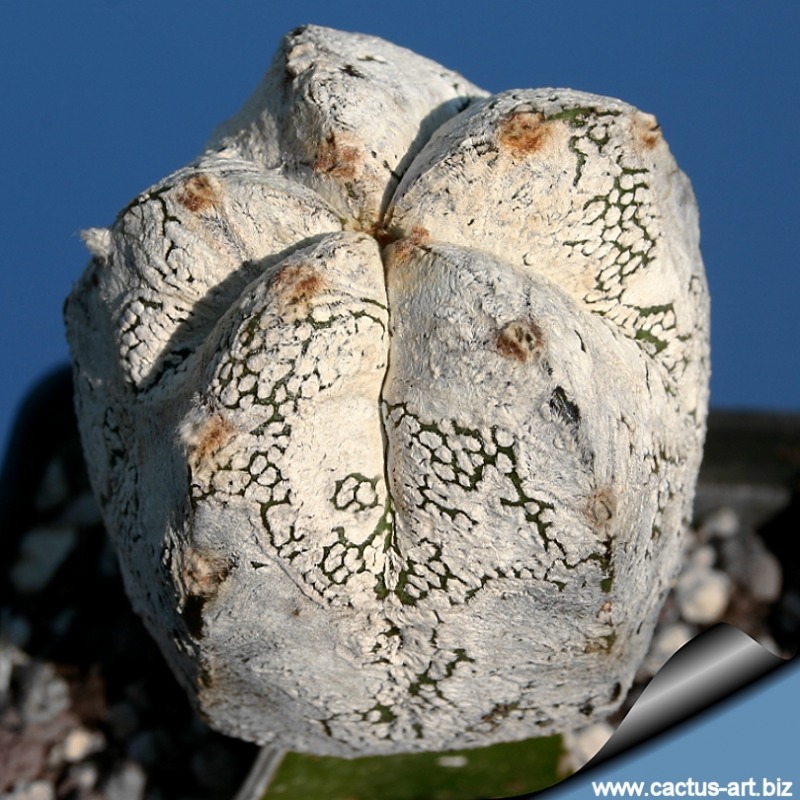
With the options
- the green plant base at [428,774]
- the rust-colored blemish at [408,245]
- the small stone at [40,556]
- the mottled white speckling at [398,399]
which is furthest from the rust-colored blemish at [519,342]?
the small stone at [40,556]

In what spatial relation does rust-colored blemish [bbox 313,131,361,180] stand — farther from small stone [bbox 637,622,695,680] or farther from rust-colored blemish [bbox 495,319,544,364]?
small stone [bbox 637,622,695,680]

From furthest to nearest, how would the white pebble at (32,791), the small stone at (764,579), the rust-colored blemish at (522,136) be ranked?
the small stone at (764,579) < the white pebble at (32,791) < the rust-colored blemish at (522,136)

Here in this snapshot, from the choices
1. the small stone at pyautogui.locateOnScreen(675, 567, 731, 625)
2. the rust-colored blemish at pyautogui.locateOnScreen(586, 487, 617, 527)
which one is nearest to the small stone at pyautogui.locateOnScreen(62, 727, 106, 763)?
the small stone at pyautogui.locateOnScreen(675, 567, 731, 625)

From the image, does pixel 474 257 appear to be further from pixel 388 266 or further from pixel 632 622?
pixel 632 622

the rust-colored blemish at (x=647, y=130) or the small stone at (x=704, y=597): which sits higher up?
the rust-colored blemish at (x=647, y=130)

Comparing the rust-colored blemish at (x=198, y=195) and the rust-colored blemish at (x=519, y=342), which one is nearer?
the rust-colored blemish at (x=519, y=342)

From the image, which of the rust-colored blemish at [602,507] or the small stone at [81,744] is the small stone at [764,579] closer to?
the rust-colored blemish at [602,507]
